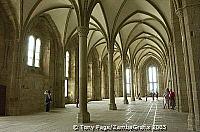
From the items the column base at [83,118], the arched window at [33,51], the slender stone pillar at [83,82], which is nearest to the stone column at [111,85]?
the slender stone pillar at [83,82]

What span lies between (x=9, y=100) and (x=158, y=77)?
39.4 meters

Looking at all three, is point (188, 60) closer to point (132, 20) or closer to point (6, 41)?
point (6, 41)

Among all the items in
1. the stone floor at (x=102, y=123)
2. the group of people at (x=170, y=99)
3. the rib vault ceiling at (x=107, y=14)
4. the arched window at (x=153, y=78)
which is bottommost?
the stone floor at (x=102, y=123)

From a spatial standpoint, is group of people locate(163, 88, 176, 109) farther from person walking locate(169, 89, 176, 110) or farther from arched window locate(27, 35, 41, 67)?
arched window locate(27, 35, 41, 67)

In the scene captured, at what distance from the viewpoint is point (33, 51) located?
16938 mm

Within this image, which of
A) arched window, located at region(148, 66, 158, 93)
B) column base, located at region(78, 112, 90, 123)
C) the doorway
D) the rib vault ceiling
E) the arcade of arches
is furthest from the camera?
arched window, located at region(148, 66, 158, 93)

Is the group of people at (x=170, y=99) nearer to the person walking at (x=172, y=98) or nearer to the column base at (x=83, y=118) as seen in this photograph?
the person walking at (x=172, y=98)

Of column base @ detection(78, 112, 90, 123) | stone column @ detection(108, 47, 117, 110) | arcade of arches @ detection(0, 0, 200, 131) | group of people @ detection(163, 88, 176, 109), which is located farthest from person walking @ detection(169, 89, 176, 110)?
column base @ detection(78, 112, 90, 123)

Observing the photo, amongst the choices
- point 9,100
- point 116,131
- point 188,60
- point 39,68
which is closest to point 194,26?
point 188,60

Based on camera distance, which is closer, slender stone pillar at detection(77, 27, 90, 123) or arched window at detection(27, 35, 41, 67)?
slender stone pillar at detection(77, 27, 90, 123)

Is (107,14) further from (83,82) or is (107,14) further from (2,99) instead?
(2,99)

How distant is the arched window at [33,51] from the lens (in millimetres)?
16672

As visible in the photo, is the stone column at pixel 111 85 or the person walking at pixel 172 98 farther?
the person walking at pixel 172 98

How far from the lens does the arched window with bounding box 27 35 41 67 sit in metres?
16.7
